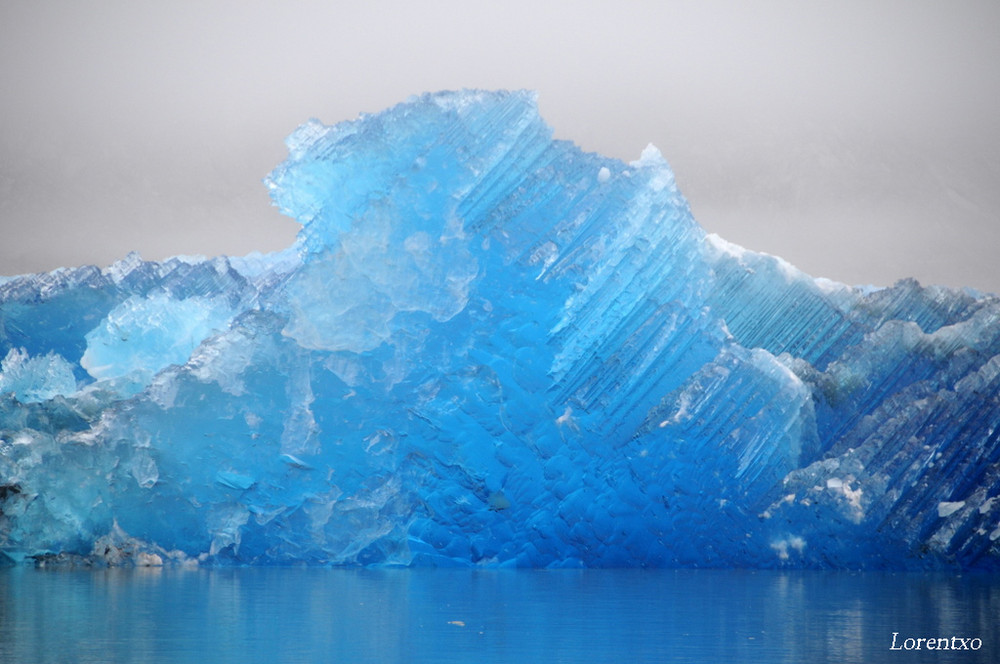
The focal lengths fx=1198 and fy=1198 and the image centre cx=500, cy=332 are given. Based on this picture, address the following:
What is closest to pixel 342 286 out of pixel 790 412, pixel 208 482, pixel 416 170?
pixel 416 170

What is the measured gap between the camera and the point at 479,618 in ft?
30.9

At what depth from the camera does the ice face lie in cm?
1585

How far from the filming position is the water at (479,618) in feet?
24.4

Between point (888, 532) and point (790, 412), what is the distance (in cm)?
202

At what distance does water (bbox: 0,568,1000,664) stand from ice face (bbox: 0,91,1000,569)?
163cm

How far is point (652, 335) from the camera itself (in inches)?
647
